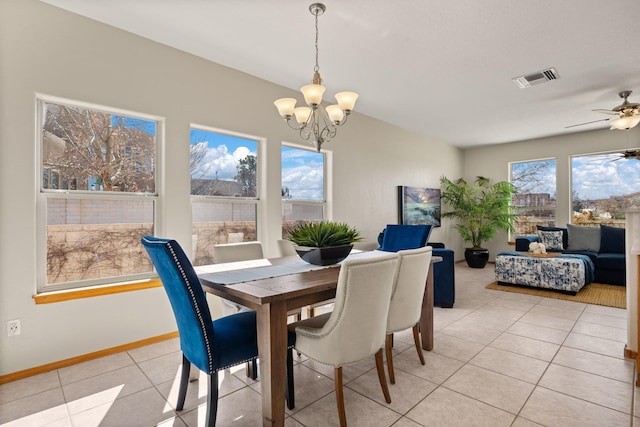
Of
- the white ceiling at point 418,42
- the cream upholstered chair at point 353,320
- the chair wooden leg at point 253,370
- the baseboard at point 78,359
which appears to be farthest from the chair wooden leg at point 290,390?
the white ceiling at point 418,42

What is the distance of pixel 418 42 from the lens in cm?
299

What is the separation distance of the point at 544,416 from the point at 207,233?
3.09m

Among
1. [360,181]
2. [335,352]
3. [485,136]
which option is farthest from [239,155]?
[485,136]

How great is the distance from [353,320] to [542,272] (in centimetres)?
433

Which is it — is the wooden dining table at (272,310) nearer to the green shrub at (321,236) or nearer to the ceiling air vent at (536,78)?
the green shrub at (321,236)

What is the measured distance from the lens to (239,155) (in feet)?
12.4

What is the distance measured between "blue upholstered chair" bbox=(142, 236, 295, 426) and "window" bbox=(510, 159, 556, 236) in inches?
280

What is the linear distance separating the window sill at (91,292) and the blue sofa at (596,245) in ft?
20.5

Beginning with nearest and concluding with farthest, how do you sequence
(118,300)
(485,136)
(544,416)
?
(544,416) < (118,300) < (485,136)

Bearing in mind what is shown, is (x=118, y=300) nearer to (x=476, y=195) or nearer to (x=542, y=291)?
(x=542, y=291)

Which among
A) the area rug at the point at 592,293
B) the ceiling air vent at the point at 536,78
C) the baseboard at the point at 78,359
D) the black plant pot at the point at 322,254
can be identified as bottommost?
the baseboard at the point at 78,359

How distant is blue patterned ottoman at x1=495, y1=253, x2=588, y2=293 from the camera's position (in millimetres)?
4512

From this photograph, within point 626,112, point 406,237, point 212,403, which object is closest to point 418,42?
Answer: point 406,237

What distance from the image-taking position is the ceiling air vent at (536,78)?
3600 millimetres
